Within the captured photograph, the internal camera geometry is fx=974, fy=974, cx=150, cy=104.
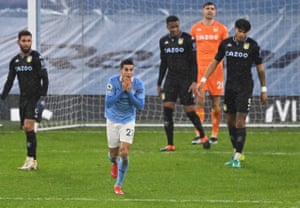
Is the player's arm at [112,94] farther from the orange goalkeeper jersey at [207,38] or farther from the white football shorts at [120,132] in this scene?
the orange goalkeeper jersey at [207,38]

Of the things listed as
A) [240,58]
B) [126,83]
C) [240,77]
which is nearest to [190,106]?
[240,77]

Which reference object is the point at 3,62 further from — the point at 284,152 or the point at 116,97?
the point at 116,97

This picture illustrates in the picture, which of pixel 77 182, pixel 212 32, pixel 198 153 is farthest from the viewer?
pixel 212 32

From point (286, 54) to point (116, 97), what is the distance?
10.6 metres

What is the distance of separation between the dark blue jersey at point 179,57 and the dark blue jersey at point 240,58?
210 cm

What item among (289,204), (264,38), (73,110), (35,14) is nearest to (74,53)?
(73,110)

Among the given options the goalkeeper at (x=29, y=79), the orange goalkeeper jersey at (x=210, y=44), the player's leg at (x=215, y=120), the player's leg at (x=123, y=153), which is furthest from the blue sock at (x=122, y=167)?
the orange goalkeeper jersey at (x=210, y=44)

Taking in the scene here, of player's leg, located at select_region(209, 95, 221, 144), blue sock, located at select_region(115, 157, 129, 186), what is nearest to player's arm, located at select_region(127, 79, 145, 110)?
blue sock, located at select_region(115, 157, 129, 186)

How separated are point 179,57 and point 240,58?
8.34 feet

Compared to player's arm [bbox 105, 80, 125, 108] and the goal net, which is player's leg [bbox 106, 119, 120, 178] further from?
the goal net

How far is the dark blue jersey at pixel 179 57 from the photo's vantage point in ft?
56.9

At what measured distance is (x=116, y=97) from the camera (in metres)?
12.2

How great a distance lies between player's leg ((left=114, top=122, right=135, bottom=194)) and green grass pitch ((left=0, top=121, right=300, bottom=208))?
18 cm

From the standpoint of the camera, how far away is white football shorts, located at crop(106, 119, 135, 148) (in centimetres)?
1241
